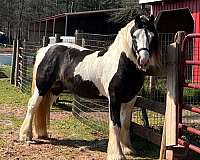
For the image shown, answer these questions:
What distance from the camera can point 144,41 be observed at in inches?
201

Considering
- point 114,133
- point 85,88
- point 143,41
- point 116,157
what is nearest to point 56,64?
point 85,88

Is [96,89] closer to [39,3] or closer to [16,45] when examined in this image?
[16,45]

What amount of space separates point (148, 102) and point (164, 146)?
4.11 ft

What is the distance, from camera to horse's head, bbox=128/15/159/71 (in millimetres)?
5031

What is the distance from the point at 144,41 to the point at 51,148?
249 centimetres

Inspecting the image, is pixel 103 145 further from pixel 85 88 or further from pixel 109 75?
pixel 109 75

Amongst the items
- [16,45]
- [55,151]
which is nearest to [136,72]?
[55,151]

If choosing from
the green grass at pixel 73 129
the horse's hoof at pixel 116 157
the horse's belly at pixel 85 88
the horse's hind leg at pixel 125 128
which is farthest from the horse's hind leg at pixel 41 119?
the horse's hoof at pixel 116 157

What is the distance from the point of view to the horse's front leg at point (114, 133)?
18.5 feet

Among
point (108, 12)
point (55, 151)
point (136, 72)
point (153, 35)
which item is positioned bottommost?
point (55, 151)

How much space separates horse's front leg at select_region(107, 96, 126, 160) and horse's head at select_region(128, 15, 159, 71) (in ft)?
2.47

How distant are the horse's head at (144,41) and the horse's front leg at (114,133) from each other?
752mm

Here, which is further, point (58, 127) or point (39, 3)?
point (39, 3)

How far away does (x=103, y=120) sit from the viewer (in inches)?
342
